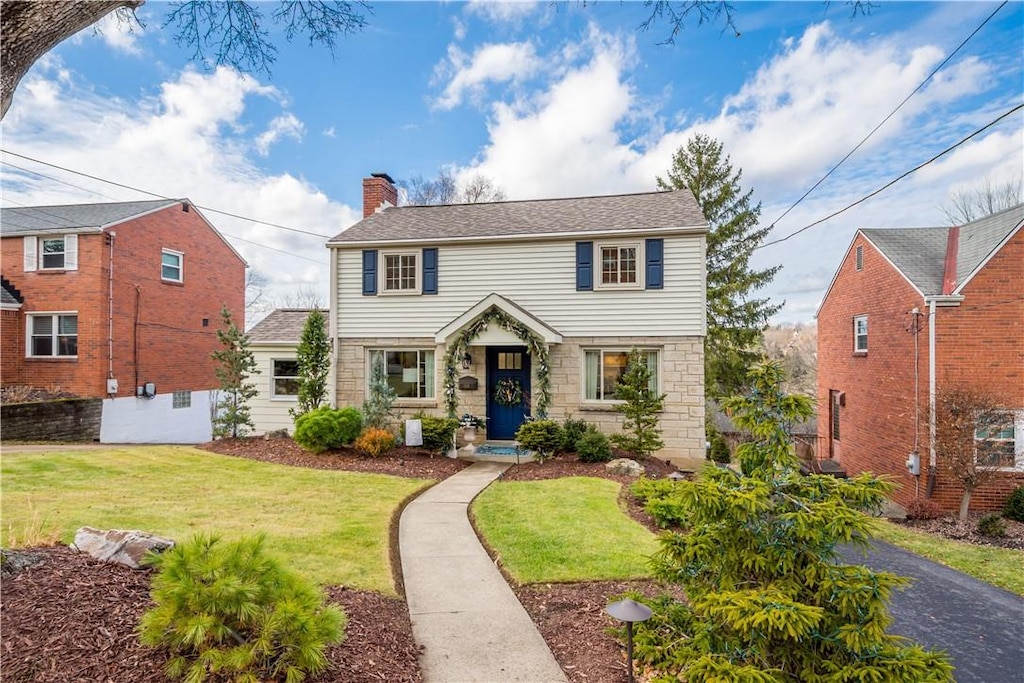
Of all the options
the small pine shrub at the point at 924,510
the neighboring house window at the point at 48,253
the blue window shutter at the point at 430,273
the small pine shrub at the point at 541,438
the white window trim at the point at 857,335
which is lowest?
the small pine shrub at the point at 924,510

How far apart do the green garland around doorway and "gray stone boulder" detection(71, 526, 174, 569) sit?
8.24 metres

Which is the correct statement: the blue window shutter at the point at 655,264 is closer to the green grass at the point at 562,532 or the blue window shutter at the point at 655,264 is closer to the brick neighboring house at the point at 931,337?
the brick neighboring house at the point at 931,337

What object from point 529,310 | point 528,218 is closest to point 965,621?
point 529,310

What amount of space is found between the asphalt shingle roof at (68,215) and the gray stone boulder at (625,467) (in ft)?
62.1

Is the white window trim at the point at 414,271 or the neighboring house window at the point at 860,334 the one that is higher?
the white window trim at the point at 414,271

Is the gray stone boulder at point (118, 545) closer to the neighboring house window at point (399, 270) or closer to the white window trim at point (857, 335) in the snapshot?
the neighboring house window at point (399, 270)

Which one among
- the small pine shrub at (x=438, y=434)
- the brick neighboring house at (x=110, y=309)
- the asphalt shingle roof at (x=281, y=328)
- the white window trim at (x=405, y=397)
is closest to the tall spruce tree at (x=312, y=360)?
the white window trim at (x=405, y=397)

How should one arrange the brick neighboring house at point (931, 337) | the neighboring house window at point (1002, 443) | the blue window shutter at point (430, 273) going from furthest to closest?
1. the blue window shutter at point (430, 273)
2. the brick neighboring house at point (931, 337)
3. the neighboring house window at point (1002, 443)

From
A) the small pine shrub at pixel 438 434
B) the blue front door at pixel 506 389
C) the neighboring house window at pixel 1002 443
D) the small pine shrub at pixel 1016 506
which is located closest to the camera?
the small pine shrub at pixel 1016 506

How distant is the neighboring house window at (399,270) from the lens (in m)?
13.5

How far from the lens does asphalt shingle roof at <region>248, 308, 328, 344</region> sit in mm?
15023

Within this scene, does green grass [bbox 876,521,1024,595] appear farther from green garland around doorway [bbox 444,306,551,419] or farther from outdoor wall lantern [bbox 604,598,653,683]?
green garland around doorway [bbox 444,306,551,419]

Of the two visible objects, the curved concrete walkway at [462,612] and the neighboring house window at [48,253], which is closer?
the curved concrete walkway at [462,612]

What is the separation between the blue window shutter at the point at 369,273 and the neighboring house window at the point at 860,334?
14952 mm
